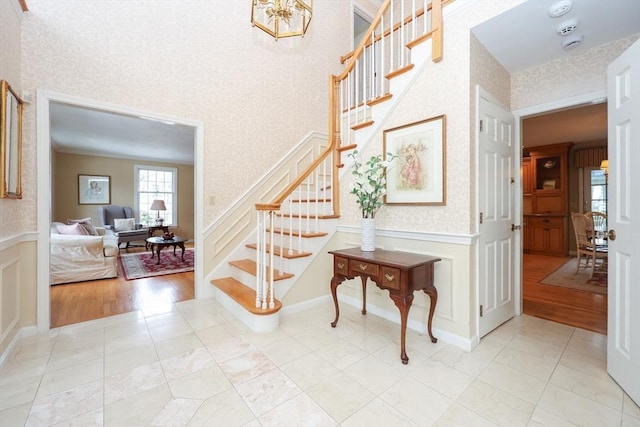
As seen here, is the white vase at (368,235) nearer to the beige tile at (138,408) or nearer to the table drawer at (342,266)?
the table drawer at (342,266)

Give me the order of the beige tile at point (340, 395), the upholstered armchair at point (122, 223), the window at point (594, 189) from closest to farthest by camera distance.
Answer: the beige tile at point (340, 395), the window at point (594, 189), the upholstered armchair at point (122, 223)

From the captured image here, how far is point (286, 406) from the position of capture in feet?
5.23

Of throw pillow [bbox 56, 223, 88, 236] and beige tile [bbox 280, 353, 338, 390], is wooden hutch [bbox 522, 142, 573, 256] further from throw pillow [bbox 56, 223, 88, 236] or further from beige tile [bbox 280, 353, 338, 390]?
throw pillow [bbox 56, 223, 88, 236]

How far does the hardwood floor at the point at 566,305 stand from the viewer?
9.09 feet

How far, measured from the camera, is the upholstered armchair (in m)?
6.94

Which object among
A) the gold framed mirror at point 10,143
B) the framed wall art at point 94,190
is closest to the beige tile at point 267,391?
the gold framed mirror at point 10,143

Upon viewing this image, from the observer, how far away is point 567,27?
212 centimetres

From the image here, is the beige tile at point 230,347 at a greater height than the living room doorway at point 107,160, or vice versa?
the living room doorway at point 107,160

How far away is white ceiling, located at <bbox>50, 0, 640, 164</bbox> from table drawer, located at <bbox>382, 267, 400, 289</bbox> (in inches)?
78.7

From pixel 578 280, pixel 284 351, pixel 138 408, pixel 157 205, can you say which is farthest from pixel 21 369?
pixel 578 280

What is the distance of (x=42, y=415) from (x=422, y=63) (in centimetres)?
357

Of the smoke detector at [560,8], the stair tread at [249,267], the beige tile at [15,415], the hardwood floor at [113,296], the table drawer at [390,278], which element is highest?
the smoke detector at [560,8]

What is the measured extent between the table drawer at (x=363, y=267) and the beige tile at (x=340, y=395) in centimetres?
77

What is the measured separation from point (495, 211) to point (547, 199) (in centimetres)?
545
